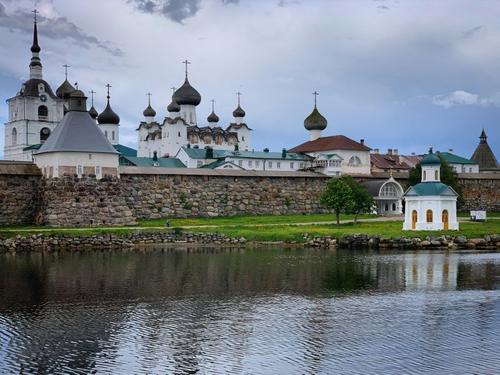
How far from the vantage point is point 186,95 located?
69625 mm

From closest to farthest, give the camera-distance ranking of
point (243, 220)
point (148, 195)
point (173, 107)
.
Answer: point (243, 220) → point (148, 195) → point (173, 107)

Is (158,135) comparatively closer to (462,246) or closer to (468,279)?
(462,246)

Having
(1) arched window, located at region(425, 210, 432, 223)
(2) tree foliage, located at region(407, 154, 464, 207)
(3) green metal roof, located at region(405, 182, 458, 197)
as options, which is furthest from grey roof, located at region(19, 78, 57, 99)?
(1) arched window, located at region(425, 210, 432, 223)

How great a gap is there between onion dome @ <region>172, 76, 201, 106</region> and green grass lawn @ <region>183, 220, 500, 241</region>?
3586 cm

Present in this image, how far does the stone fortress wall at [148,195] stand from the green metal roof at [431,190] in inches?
400

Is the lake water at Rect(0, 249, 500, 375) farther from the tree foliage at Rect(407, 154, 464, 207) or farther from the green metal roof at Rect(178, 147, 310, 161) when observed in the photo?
the green metal roof at Rect(178, 147, 310, 161)

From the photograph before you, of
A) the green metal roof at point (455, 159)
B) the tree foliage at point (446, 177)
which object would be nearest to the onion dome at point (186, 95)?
the green metal roof at point (455, 159)

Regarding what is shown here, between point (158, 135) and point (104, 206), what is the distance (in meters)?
36.8

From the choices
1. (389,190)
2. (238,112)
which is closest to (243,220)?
(389,190)

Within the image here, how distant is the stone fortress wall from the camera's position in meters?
36.2

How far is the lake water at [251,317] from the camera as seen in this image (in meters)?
12.6

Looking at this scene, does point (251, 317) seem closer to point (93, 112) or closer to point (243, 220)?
point (243, 220)

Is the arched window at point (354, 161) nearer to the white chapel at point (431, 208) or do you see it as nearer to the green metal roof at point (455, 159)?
the green metal roof at point (455, 159)

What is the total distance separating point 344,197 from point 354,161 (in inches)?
867
